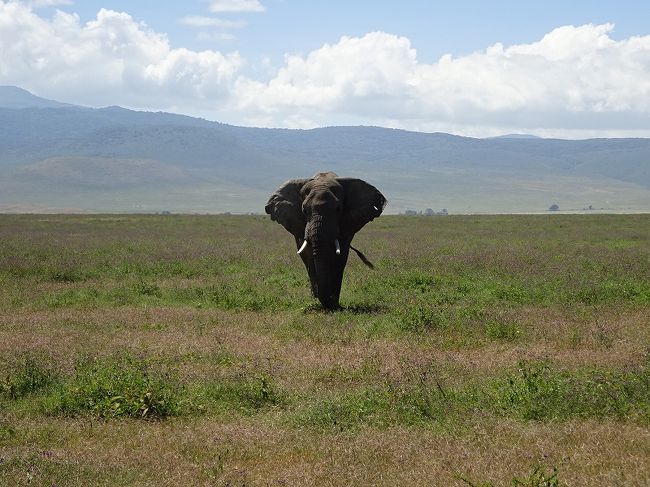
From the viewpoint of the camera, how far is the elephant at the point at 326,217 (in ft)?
58.2

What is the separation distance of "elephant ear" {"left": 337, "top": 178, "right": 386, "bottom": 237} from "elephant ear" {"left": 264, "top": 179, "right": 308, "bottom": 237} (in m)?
1.02

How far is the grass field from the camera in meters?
8.00

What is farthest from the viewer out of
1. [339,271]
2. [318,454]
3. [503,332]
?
[339,271]

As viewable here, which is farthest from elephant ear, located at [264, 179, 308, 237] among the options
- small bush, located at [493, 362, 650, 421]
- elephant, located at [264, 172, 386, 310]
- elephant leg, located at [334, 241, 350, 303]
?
small bush, located at [493, 362, 650, 421]

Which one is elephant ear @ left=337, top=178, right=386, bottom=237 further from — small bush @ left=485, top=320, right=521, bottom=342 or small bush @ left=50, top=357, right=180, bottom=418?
small bush @ left=50, top=357, right=180, bottom=418

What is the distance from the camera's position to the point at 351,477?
7703mm

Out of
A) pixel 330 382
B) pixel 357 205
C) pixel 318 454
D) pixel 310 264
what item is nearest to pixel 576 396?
pixel 318 454

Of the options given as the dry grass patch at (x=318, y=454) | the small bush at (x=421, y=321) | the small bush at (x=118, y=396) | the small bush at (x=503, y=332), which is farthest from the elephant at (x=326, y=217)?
the dry grass patch at (x=318, y=454)

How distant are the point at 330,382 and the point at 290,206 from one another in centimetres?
853

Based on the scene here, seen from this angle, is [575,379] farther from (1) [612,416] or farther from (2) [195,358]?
(2) [195,358]

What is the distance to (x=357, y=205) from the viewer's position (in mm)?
19234

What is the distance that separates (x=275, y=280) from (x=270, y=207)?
13.1 feet

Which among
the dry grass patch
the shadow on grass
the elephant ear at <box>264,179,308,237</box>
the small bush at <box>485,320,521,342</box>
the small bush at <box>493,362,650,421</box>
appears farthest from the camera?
the elephant ear at <box>264,179,308,237</box>

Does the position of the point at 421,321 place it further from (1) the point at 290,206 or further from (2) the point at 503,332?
(1) the point at 290,206
